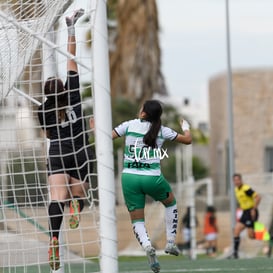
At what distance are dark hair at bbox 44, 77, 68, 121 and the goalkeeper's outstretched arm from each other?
279mm

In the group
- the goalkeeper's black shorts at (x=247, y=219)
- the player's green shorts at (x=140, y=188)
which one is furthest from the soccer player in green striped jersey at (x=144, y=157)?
the goalkeeper's black shorts at (x=247, y=219)

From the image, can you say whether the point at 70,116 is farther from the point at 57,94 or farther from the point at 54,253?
the point at 54,253

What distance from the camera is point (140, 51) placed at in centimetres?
5041

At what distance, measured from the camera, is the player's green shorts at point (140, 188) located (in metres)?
11.5

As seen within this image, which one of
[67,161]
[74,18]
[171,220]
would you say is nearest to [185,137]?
[171,220]

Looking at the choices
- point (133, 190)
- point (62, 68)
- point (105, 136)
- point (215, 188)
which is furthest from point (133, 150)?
point (215, 188)

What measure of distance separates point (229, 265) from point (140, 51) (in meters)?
35.7

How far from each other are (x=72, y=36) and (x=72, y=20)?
6.0 inches

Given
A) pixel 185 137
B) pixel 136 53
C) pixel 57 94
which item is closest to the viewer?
pixel 57 94

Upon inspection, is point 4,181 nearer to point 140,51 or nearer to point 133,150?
point 133,150

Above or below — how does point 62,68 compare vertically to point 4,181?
above

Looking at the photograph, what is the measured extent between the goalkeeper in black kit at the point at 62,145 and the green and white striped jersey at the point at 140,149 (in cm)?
73

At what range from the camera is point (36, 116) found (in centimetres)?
1208

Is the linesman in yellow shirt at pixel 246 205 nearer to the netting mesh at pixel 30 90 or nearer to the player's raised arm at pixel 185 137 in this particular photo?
the netting mesh at pixel 30 90
